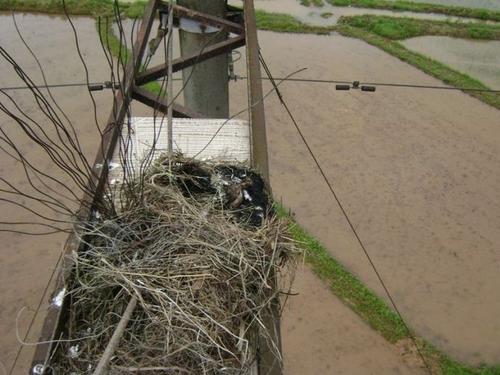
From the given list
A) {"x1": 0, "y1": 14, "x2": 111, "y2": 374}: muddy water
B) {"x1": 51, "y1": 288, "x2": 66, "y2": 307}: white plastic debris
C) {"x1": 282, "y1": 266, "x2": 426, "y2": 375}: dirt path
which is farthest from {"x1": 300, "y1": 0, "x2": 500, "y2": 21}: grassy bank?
{"x1": 51, "y1": 288, "x2": 66, "y2": 307}: white plastic debris

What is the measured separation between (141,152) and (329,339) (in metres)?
4.71

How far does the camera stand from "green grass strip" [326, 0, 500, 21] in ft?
50.3

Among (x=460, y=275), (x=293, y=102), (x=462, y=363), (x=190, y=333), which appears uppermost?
(x=190, y=333)

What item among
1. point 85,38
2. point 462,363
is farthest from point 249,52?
point 85,38

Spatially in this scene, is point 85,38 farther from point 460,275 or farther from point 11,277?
point 460,275

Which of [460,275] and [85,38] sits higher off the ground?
[85,38]

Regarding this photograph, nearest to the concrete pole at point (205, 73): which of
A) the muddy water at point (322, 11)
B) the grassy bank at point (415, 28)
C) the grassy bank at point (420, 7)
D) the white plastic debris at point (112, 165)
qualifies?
the white plastic debris at point (112, 165)

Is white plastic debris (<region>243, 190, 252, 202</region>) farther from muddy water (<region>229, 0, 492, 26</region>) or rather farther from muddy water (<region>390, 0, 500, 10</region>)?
muddy water (<region>390, 0, 500, 10</region>)

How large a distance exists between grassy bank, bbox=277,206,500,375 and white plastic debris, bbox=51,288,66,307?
462 cm

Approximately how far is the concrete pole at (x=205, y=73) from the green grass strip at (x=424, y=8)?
11.3 metres

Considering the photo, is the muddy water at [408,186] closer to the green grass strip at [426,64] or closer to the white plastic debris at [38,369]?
the green grass strip at [426,64]

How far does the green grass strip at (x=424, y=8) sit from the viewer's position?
15.3m

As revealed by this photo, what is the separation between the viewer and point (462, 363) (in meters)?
6.65

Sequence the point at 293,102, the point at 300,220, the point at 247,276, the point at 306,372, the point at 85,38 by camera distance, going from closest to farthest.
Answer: the point at 247,276, the point at 306,372, the point at 300,220, the point at 293,102, the point at 85,38
